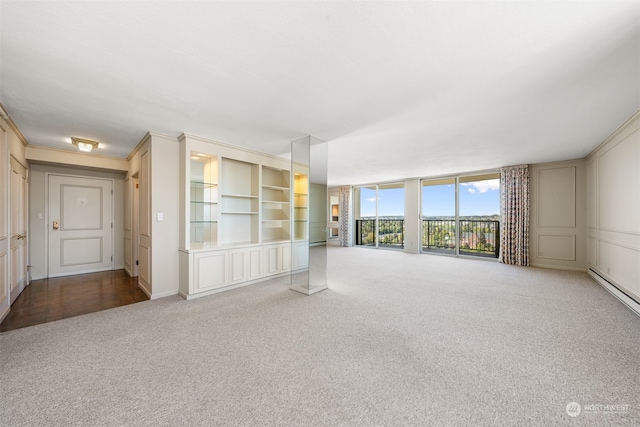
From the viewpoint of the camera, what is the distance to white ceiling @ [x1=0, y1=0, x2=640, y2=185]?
1.46m

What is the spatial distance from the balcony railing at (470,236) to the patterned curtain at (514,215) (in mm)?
801

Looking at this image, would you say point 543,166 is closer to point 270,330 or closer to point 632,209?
point 632,209

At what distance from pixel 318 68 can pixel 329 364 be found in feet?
7.81

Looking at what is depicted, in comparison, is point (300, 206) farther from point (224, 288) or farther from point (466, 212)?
point (466, 212)

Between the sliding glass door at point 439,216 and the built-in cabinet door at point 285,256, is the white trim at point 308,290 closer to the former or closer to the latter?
the built-in cabinet door at point 285,256

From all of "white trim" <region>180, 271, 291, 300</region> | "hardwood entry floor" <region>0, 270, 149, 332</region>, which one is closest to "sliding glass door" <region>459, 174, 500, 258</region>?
"white trim" <region>180, 271, 291, 300</region>

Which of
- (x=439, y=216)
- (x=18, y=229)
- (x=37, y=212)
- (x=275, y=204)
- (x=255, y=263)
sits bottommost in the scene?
(x=255, y=263)

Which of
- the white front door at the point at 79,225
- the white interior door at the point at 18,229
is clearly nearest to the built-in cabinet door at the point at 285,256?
the white interior door at the point at 18,229

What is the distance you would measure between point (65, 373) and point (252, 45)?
9.26 ft

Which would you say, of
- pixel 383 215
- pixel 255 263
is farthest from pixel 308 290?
pixel 383 215

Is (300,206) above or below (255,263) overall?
above

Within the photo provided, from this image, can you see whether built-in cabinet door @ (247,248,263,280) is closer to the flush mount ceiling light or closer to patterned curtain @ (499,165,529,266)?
the flush mount ceiling light

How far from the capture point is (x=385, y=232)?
30.5 ft

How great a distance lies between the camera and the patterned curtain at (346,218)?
9625 mm
